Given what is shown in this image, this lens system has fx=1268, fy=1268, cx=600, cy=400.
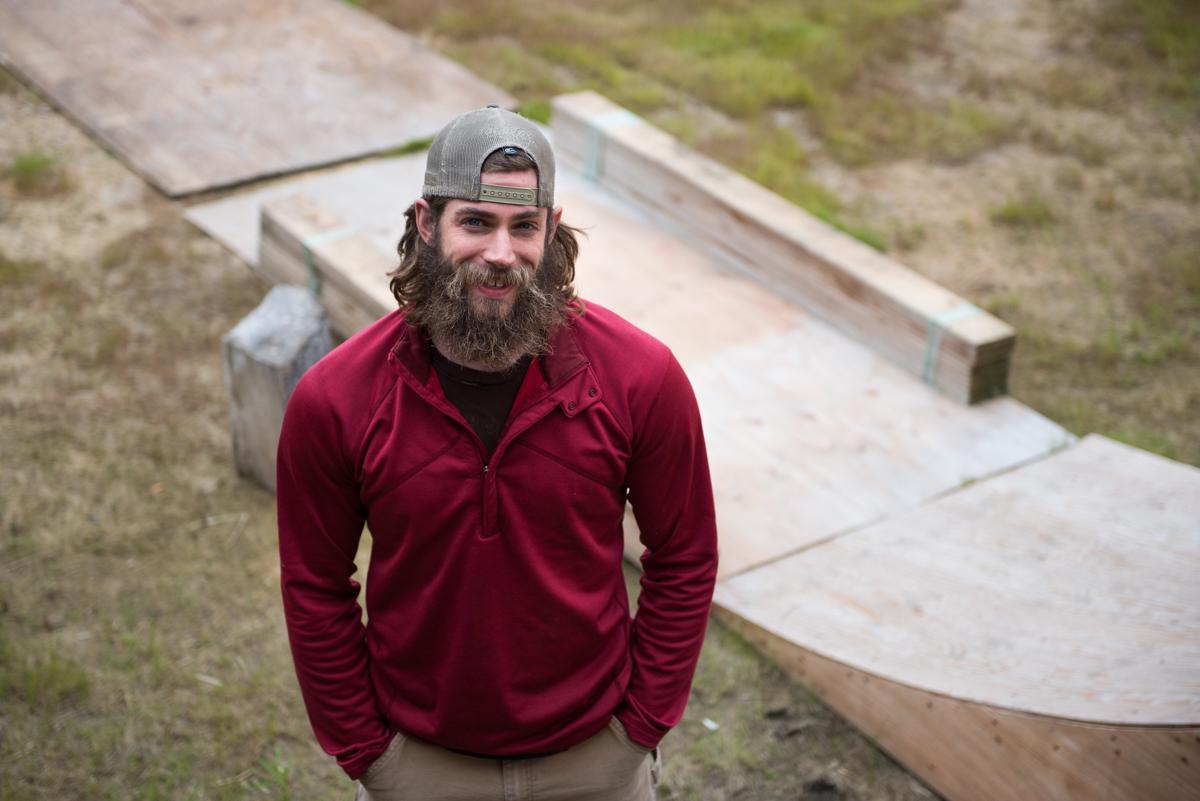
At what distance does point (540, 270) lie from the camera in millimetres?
2504

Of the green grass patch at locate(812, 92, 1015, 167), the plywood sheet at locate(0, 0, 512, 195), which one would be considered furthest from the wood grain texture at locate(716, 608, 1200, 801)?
the plywood sheet at locate(0, 0, 512, 195)

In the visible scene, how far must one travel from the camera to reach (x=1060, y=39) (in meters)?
9.63

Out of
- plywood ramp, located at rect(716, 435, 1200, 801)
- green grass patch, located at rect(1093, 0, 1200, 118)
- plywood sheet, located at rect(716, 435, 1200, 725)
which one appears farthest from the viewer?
green grass patch, located at rect(1093, 0, 1200, 118)

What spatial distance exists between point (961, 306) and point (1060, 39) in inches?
206

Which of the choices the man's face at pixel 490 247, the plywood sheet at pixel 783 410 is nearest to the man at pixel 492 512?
the man's face at pixel 490 247

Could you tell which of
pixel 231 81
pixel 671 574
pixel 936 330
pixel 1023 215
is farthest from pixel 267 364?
pixel 1023 215

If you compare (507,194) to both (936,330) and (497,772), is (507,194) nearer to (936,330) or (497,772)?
(497,772)

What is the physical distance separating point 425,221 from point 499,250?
207 mm

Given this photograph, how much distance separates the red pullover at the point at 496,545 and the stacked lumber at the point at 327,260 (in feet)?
9.04

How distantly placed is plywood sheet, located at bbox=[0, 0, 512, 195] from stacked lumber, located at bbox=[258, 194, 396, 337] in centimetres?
127

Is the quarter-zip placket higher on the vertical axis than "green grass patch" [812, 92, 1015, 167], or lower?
higher

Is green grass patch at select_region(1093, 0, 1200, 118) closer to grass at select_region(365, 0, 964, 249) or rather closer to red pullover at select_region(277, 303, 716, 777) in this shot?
grass at select_region(365, 0, 964, 249)

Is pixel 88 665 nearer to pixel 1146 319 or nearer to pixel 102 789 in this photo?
pixel 102 789

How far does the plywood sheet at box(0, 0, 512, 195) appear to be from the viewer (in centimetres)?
766
